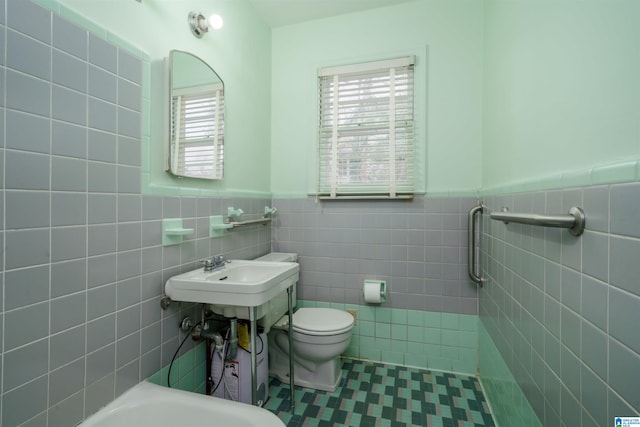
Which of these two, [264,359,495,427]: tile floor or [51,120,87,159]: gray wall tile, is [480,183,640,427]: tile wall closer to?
[264,359,495,427]: tile floor

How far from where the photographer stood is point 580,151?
806 mm

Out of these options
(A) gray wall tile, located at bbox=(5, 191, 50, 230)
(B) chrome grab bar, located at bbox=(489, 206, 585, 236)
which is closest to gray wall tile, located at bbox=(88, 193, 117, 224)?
(A) gray wall tile, located at bbox=(5, 191, 50, 230)

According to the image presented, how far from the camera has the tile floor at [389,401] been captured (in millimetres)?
1547

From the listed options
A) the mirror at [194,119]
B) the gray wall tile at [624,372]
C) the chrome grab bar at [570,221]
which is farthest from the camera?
the mirror at [194,119]

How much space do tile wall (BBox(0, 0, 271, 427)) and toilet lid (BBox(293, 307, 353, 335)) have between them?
0.80m

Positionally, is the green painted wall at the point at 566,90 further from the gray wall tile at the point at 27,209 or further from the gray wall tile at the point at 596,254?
the gray wall tile at the point at 27,209

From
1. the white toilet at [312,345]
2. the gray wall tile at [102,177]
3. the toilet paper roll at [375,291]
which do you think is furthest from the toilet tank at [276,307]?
the gray wall tile at [102,177]

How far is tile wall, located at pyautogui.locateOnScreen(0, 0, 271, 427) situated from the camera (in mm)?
809

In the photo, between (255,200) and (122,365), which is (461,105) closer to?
(255,200)

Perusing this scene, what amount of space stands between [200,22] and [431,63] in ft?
5.21

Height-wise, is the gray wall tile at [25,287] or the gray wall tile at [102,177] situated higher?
the gray wall tile at [102,177]

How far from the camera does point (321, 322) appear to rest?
184cm

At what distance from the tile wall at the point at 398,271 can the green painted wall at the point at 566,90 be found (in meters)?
0.63

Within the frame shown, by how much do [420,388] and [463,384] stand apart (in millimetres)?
322
